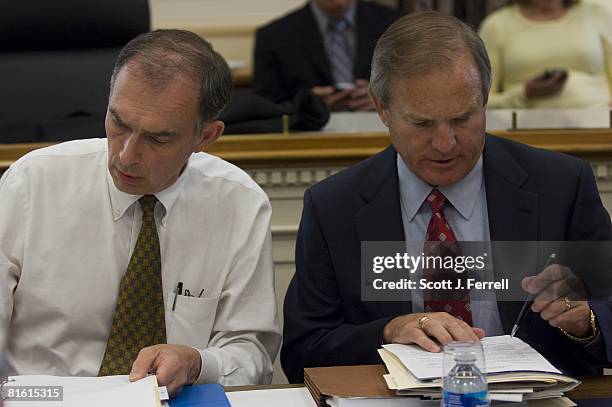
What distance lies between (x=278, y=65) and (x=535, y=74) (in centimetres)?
109

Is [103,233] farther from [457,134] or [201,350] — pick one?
[457,134]

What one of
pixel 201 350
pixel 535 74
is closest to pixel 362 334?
pixel 201 350

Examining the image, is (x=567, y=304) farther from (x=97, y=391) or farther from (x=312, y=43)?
(x=312, y=43)

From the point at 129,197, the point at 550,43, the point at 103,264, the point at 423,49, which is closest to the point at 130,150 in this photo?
the point at 129,197

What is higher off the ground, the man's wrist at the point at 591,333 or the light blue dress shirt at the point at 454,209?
the light blue dress shirt at the point at 454,209

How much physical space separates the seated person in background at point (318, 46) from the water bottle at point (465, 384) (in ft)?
9.64

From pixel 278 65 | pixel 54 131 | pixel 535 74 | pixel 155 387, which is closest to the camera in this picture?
pixel 155 387

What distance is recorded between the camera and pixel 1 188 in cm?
206

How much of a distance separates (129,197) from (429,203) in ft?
1.91

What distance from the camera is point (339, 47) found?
14.6ft

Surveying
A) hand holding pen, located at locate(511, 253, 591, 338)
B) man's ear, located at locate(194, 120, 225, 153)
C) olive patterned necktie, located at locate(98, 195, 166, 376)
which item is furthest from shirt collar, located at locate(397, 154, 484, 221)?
olive patterned necktie, located at locate(98, 195, 166, 376)

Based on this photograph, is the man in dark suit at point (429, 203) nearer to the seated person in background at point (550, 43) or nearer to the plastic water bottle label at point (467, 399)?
the plastic water bottle label at point (467, 399)

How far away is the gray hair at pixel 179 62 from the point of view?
6.29 feet

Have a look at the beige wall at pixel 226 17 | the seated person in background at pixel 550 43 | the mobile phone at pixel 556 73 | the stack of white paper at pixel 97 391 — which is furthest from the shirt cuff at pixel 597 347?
the beige wall at pixel 226 17
